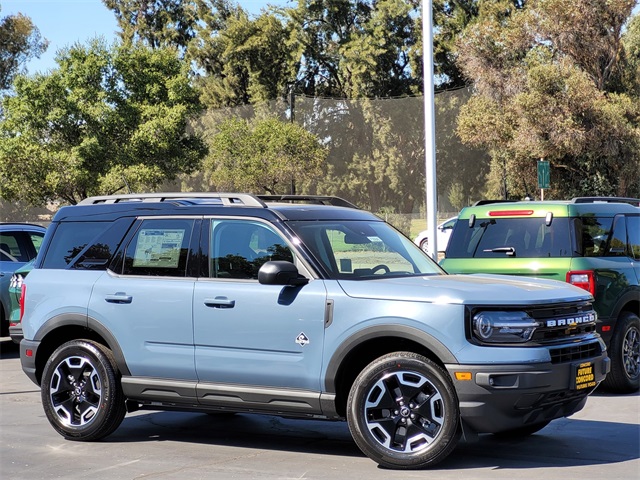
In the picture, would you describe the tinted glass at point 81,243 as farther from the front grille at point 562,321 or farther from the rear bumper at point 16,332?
the front grille at point 562,321

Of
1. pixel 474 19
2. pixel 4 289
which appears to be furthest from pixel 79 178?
pixel 4 289

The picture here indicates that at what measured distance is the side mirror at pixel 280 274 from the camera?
708 cm

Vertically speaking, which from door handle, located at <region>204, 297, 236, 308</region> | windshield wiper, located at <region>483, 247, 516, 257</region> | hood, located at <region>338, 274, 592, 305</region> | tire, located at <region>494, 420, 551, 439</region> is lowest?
tire, located at <region>494, 420, 551, 439</region>

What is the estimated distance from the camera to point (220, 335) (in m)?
7.45

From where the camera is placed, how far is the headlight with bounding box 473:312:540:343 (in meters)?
6.66

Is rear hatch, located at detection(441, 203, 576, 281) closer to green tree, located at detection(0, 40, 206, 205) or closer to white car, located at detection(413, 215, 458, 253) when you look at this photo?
white car, located at detection(413, 215, 458, 253)

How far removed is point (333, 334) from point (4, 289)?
8691 mm

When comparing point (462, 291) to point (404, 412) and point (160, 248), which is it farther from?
point (160, 248)

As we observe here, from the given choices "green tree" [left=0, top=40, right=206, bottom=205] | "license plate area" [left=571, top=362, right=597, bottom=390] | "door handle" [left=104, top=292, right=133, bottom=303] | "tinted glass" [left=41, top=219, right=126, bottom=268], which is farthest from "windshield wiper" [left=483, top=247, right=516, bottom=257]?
"green tree" [left=0, top=40, right=206, bottom=205]

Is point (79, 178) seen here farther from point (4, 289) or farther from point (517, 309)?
point (517, 309)

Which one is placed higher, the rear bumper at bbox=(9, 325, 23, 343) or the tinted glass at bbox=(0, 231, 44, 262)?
the tinted glass at bbox=(0, 231, 44, 262)

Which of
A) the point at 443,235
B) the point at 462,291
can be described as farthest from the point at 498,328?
the point at 443,235

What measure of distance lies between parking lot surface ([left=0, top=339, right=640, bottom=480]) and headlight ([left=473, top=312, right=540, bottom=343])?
885 millimetres

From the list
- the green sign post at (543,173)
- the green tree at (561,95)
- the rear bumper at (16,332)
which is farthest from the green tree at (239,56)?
the rear bumper at (16,332)
